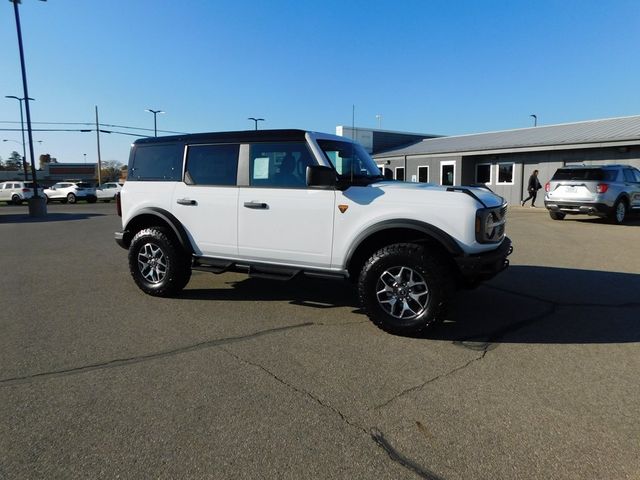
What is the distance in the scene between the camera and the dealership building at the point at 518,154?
19.5 meters

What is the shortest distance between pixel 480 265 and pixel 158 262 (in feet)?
12.5

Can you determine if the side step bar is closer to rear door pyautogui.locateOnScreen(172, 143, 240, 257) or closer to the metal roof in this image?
rear door pyautogui.locateOnScreen(172, 143, 240, 257)

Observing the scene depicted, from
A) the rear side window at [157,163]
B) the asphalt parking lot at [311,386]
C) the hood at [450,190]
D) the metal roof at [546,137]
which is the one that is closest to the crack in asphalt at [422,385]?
the asphalt parking lot at [311,386]

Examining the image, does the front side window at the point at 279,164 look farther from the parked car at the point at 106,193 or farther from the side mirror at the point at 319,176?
the parked car at the point at 106,193

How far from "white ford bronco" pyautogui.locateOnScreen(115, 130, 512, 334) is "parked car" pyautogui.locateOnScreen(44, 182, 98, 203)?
33802mm

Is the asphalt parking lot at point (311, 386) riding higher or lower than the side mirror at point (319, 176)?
lower

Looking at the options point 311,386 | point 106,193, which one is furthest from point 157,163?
→ point 106,193

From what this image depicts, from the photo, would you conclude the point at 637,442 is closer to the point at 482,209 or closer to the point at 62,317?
the point at 482,209

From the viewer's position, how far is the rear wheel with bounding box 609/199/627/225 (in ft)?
46.6

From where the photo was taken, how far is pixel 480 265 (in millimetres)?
4340

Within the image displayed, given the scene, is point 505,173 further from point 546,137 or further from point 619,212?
point 619,212

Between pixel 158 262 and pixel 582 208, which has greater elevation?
pixel 582 208

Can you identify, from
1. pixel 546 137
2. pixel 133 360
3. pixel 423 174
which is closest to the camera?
pixel 133 360

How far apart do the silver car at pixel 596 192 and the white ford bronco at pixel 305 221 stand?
1073 cm
